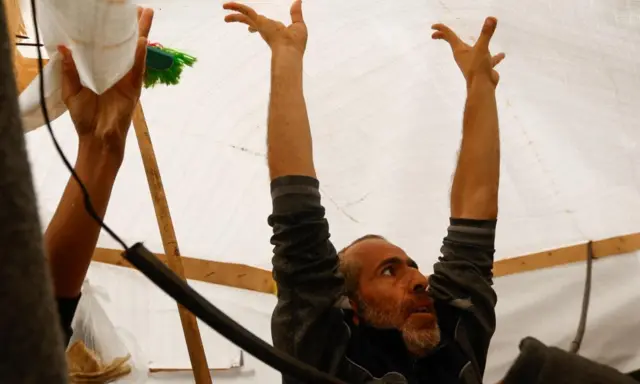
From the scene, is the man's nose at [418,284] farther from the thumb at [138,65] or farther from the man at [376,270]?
the thumb at [138,65]

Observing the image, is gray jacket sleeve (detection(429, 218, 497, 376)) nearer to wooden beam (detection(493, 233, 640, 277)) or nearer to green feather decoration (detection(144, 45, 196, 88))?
wooden beam (detection(493, 233, 640, 277))

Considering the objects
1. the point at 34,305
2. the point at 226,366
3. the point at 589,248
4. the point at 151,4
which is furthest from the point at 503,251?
the point at 34,305

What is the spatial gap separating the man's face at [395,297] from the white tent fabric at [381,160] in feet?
1.09

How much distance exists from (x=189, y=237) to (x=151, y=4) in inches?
20.9

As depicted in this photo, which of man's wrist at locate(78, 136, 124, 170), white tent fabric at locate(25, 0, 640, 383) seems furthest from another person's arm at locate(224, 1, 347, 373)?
white tent fabric at locate(25, 0, 640, 383)

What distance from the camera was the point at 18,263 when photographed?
28 centimetres

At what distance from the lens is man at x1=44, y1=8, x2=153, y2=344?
0.65m

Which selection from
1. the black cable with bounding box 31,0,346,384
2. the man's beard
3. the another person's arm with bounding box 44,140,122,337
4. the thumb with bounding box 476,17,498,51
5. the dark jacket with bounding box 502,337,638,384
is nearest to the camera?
the black cable with bounding box 31,0,346,384

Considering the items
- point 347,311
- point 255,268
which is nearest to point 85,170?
point 347,311

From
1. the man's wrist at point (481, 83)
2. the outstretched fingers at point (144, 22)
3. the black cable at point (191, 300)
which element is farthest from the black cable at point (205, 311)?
the man's wrist at point (481, 83)

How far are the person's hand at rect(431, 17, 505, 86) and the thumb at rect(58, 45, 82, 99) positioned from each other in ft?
2.43

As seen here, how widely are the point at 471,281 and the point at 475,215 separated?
0.12m

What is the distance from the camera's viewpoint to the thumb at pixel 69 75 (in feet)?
2.15

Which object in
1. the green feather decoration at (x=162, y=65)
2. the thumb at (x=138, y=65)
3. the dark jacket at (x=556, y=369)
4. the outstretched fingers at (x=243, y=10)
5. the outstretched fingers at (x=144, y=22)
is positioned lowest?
the dark jacket at (x=556, y=369)
